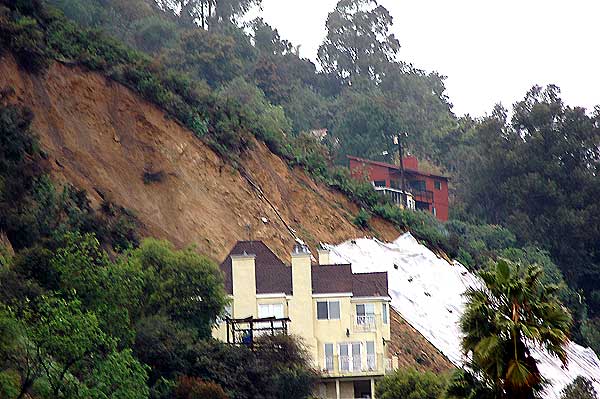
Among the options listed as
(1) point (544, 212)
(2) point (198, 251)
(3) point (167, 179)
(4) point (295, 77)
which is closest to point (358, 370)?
(2) point (198, 251)

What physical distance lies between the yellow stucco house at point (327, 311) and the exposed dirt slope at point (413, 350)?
357 cm

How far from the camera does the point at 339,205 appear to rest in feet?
249

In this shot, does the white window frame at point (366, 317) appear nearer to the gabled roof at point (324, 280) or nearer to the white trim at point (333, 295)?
the gabled roof at point (324, 280)

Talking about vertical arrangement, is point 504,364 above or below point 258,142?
below

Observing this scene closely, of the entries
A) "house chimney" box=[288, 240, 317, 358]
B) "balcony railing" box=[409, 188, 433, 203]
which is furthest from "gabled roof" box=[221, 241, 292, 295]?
"balcony railing" box=[409, 188, 433, 203]

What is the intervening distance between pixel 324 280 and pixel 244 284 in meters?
3.12

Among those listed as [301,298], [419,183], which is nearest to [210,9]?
[419,183]

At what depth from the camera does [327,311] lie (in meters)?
57.0

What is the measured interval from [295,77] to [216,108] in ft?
169

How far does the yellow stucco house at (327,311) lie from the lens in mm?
55938

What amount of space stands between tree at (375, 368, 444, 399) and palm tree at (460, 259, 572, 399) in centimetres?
1566

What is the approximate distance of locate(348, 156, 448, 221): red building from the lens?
98.9 m

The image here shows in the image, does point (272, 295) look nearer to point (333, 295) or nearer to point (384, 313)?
point (333, 295)

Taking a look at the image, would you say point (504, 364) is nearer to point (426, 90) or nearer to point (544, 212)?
point (544, 212)
